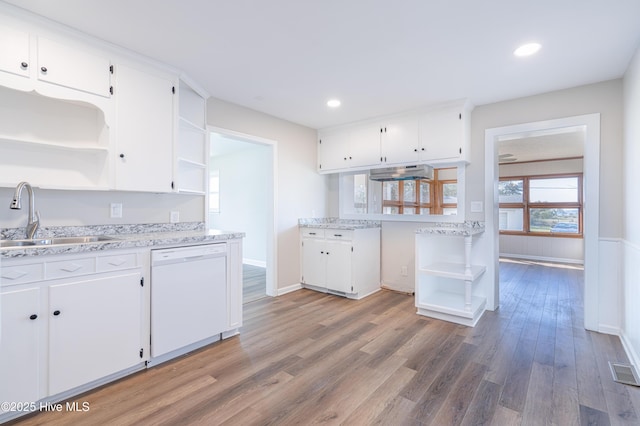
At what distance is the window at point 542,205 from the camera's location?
21.9 ft

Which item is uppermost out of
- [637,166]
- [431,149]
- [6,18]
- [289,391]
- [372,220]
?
[6,18]

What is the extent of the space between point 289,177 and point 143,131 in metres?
2.05

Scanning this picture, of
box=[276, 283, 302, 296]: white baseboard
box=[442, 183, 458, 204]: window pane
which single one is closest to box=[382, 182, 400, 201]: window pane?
box=[442, 183, 458, 204]: window pane

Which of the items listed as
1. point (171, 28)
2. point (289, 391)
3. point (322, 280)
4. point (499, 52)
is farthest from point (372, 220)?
point (171, 28)

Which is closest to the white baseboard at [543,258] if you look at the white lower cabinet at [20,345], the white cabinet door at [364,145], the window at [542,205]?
the window at [542,205]

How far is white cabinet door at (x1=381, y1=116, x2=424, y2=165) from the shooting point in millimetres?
3721

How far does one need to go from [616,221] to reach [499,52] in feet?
6.45

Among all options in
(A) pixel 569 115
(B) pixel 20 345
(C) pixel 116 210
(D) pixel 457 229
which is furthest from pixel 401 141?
(B) pixel 20 345

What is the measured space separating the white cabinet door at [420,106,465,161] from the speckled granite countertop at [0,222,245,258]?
2.45m

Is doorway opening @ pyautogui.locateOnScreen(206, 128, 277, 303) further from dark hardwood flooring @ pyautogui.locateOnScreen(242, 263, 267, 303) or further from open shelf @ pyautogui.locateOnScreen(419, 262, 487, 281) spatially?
open shelf @ pyautogui.locateOnScreen(419, 262, 487, 281)

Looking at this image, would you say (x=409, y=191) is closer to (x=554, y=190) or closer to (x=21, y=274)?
(x=21, y=274)

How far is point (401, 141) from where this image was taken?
3836mm

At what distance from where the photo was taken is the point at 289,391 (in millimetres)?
1933

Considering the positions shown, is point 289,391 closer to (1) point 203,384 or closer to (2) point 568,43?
(1) point 203,384
